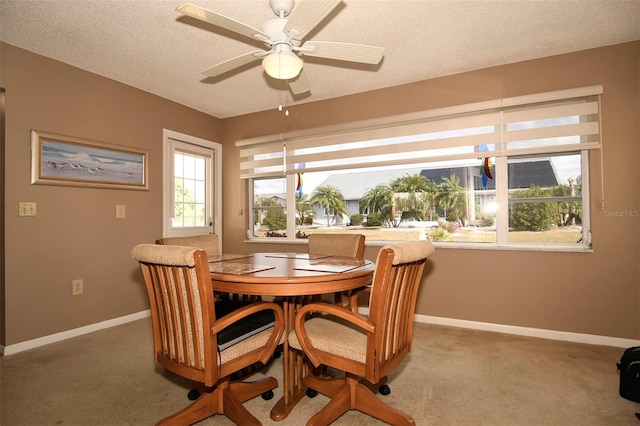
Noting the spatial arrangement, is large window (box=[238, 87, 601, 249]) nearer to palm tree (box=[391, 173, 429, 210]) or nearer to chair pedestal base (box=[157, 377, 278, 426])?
palm tree (box=[391, 173, 429, 210])

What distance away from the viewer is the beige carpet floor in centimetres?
179

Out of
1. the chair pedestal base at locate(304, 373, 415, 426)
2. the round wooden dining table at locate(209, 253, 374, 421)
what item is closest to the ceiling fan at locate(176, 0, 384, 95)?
the round wooden dining table at locate(209, 253, 374, 421)

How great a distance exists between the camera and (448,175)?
3.42 m

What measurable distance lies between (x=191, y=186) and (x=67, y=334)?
2025 mm

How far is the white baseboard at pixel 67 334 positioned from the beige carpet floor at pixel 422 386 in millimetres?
78

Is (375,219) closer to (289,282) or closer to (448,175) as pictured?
(448,175)

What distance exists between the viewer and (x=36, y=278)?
9.11 ft

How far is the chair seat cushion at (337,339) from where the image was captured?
1517 mm

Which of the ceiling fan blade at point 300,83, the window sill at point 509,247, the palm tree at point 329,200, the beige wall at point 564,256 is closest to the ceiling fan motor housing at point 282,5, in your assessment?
the ceiling fan blade at point 300,83

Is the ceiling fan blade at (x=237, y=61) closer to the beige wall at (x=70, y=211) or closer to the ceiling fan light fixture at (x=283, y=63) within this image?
the ceiling fan light fixture at (x=283, y=63)

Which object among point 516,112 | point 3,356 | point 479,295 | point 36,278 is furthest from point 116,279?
point 516,112

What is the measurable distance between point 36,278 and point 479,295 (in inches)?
152

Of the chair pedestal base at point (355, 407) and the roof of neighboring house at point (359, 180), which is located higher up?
the roof of neighboring house at point (359, 180)

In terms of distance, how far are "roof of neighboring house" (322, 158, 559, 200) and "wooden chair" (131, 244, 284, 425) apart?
2.39 m
